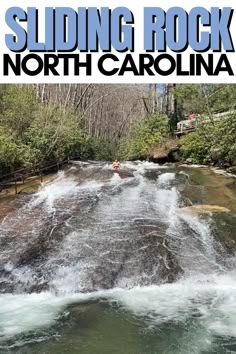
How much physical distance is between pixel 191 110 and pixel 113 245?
69.1 ft

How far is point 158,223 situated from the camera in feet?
35.0

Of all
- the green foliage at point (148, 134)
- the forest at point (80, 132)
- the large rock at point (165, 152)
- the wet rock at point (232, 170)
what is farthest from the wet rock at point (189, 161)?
the green foliage at point (148, 134)

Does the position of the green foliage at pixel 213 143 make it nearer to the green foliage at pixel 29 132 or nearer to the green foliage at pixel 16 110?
the green foliage at pixel 29 132

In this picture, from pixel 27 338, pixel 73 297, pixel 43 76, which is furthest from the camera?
pixel 43 76

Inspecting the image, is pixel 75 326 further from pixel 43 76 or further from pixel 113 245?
pixel 43 76

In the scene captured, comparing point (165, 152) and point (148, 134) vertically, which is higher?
point (148, 134)

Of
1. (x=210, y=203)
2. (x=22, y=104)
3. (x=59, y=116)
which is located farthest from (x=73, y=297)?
(x=59, y=116)

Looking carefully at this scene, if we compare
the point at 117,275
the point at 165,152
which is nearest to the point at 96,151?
the point at 165,152

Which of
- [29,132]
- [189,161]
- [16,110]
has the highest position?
[16,110]

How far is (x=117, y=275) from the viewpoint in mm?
8523

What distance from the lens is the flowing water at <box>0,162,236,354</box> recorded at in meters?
6.35

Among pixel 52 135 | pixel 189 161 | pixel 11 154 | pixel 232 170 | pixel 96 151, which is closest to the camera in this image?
pixel 11 154

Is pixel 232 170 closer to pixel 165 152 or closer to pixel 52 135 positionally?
pixel 165 152

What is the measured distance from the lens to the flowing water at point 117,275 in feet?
20.8
